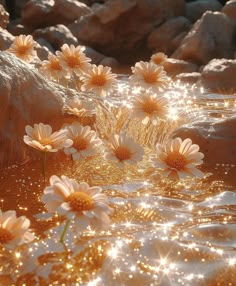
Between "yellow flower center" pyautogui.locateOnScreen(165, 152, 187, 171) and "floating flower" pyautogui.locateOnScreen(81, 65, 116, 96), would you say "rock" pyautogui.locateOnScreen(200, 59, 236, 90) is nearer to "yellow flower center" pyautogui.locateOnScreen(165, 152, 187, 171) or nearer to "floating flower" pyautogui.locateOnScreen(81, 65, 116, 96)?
"floating flower" pyautogui.locateOnScreen(81, 65, 116, 96)

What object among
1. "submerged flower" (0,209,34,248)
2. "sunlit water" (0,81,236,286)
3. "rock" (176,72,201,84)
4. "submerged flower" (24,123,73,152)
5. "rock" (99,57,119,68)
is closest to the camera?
"submerged flower" (0,209,34,248)

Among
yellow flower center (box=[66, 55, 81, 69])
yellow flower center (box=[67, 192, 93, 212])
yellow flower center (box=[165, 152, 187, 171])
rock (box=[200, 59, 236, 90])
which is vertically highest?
rock (box=[200, 59, 236, 90])

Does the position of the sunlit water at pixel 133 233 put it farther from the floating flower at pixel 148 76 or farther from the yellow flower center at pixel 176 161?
the floating flower at pixel 148 76

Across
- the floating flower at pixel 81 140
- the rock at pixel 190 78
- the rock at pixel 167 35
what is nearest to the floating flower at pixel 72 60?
the floating flower at pixel 81 140

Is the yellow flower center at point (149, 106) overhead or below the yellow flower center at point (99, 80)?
below

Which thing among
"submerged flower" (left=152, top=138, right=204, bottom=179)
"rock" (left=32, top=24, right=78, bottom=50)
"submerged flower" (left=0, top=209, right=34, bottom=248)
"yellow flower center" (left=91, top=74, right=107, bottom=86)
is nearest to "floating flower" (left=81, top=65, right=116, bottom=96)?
"yellow flower center" (left=91, top=74, right=107, bottom=86)

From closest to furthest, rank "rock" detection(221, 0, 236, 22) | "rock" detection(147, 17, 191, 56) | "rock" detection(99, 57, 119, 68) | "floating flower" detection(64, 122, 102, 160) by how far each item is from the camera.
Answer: "floating flower" detection(64, 122, 102, 160) < "rock" detection(99, 57, 119, 68) < "rock" detection(221, 0, 236, 22) < "rock" detection(147, 17, 191, 56)

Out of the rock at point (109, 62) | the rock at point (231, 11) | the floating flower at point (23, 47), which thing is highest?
the rock at point (231, 11)
